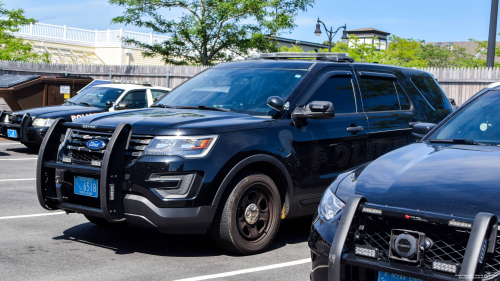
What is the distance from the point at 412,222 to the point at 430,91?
492cm

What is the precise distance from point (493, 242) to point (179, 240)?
3.76 m

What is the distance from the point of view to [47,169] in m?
5.23

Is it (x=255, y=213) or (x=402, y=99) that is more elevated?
(x=402, y=99)

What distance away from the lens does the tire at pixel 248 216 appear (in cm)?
491

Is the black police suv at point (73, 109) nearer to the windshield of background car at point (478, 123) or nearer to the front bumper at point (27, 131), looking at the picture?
the front bumper at point (27, 131)

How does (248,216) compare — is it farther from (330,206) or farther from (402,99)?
(402,99)

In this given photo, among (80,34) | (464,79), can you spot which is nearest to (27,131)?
(464,79)

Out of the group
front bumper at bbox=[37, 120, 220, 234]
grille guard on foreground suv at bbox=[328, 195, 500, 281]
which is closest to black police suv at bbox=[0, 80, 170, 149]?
front bumper at bbox=[37, 120, 220, 234]

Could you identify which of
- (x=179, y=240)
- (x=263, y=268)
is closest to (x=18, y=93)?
(x=179, y=240)

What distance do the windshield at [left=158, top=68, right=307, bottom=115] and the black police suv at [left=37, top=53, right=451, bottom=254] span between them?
0.05ft

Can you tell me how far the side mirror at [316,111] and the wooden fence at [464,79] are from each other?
1371 centimetres

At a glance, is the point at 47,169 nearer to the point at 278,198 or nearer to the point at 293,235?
the point at 278,198

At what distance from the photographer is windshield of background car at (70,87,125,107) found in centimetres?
1316

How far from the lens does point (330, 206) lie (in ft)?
11.4
